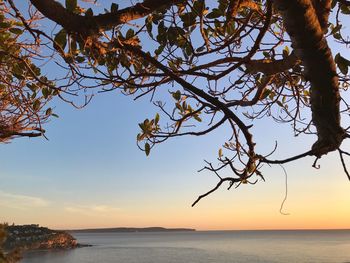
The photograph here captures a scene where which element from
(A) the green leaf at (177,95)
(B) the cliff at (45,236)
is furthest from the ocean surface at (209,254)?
(A) the green leaf at (177,95)

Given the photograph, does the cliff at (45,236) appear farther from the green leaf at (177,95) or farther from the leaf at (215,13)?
the leaf at (215,13)

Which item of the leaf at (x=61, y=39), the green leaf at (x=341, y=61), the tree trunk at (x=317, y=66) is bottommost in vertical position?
the tree trunk at (x=317, y=66)

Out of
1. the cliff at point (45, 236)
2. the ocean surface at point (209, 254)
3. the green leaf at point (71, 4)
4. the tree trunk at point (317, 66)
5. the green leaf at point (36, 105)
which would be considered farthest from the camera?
the cliff at point (45, 236)

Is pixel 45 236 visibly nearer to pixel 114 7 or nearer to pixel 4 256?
pixel 4 256

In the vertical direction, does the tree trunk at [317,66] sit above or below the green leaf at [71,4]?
below

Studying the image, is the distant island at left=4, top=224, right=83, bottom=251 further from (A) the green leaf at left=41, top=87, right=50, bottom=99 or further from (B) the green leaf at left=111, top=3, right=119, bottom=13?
(B) the green leaf at left=111, top=3, right=119, bottom=13

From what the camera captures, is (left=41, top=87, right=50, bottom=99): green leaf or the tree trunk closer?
the tree trunk

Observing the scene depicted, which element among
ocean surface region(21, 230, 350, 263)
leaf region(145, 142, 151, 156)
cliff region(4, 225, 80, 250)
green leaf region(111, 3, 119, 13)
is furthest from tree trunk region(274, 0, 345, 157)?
cliff region(4, 225, 80, 250)

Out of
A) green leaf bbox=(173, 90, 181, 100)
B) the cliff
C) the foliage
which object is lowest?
the foliage

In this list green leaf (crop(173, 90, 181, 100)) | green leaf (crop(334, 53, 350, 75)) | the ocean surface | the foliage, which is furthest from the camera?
the ocean surface

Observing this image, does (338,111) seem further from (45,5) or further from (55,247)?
(55,247)

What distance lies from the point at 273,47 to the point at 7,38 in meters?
1.78

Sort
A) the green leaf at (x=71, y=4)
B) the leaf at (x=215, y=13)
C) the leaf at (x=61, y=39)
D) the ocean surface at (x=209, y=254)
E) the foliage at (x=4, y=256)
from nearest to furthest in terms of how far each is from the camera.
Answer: the green leaf at (x=71, y=4)
the leaf at (x=61, y=39)
the leaf at (x=215, y=13)
the foliage at (x=4, y=256)
the ocean surface at (x=209, y=254)

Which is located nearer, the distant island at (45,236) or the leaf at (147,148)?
the leaf at (147,148)
